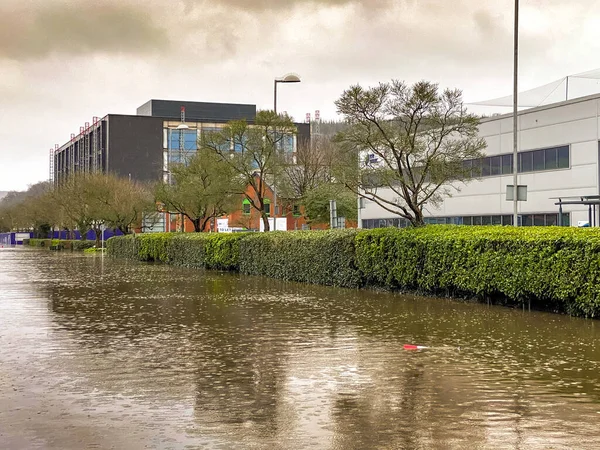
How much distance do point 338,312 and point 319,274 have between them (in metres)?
8.33

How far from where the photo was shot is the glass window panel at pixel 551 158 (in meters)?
36.5

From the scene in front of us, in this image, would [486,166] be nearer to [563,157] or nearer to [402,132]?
[563,157]

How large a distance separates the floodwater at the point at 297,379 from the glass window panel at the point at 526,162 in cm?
2312

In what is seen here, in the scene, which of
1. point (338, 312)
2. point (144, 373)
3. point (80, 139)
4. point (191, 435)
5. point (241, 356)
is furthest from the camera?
point (80, 139)

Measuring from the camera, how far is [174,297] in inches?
781

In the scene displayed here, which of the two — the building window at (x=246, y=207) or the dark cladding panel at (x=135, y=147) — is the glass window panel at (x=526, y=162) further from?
the dark cladding panel at (x=135, y=147)

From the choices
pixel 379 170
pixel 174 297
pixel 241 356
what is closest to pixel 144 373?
pixel 241 356

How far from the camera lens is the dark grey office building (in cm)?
10094

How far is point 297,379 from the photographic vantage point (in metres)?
8.53

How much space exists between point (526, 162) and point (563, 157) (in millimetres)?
2452

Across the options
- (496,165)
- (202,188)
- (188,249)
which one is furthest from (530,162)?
(202,188)

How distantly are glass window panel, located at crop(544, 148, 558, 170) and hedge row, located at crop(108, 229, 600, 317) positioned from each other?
14.9 meters

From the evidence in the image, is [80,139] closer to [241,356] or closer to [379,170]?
[379,170]

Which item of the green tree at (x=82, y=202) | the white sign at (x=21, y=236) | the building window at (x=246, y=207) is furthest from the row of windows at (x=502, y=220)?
the white sign at (x=21, y=236)
